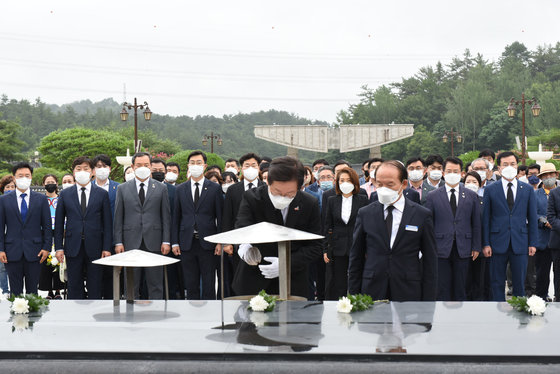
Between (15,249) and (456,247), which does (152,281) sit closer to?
(15,249)

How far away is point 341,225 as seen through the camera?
8.43 m

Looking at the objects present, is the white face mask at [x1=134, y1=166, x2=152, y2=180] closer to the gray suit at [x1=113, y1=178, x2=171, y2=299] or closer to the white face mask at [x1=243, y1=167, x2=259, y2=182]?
the gray suit at [x1=113, y1=178, x2=171, y2=299]

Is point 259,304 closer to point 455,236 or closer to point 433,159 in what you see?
point 455,236

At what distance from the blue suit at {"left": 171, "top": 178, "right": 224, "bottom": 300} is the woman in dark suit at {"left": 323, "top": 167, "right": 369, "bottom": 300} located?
4.84ft

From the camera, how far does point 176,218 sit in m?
8.91

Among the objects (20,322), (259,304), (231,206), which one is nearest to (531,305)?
(259,304)

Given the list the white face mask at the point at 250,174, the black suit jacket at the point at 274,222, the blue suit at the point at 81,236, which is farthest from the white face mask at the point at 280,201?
the blue suit at the point at 81,236

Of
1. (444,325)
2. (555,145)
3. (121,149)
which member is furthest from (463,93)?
(444,325)

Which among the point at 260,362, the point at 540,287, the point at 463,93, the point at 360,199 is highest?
the point at 463,93

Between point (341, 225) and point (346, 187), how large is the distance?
0.49 m

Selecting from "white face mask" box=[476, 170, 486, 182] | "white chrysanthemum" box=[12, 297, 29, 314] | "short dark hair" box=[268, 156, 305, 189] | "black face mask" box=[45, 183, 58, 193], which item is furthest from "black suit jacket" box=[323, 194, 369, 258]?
"black face mask" box=[45, 183, 58, 193]

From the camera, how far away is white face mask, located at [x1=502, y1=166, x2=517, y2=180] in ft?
28.0

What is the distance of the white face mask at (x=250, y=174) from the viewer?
8898mm

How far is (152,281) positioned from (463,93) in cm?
8099
